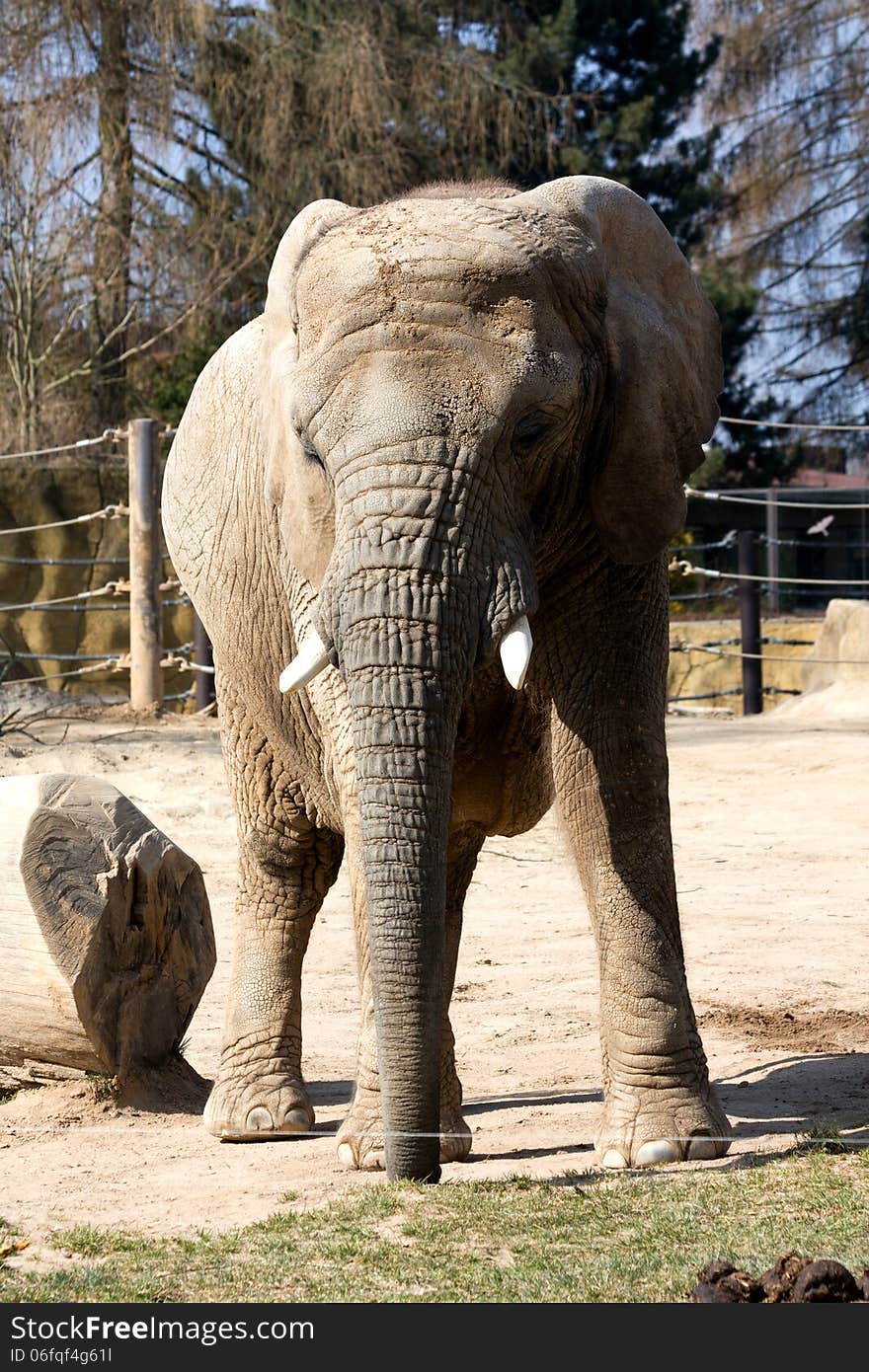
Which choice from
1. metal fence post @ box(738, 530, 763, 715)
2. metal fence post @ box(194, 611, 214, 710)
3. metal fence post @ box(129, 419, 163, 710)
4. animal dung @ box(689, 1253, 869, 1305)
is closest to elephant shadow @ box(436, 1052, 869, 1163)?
animal dung @ box(689, 1253, 869, 1305)

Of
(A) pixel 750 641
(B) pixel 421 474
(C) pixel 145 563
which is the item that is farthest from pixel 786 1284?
(A) pixel 750 641

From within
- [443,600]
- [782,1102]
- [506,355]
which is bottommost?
[782,1102]

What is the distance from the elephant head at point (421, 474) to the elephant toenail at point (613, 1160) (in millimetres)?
772

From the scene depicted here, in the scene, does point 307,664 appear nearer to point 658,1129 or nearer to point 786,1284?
point 658,1129

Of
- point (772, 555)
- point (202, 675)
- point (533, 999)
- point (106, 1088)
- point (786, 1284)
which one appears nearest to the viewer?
point (786, 1284)

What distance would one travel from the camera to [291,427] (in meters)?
4.54

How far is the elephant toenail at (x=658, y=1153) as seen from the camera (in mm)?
4875

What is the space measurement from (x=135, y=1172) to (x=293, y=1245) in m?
1.27

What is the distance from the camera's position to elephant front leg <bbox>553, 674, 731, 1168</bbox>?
4.94 meters

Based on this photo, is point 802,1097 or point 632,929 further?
point 802,1097

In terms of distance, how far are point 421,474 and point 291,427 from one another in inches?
21.5

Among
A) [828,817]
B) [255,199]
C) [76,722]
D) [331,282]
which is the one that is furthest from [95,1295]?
[255,199]

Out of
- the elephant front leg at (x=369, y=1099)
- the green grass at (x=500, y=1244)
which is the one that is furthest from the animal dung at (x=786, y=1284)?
the elephant front leg at (x=369, y=1099)

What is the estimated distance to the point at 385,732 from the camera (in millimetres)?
4117
